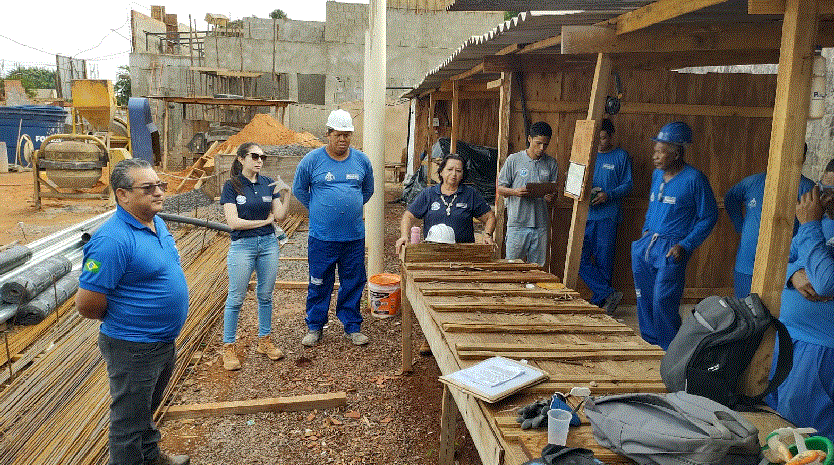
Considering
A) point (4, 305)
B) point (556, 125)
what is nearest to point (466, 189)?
point (556, 125)

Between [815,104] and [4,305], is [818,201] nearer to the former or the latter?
[815,104]

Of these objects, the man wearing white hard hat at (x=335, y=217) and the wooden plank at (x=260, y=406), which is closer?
the wooden plank at (x=260, y=406)

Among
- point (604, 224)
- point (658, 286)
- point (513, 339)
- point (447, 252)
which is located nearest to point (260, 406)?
point (447, 252)

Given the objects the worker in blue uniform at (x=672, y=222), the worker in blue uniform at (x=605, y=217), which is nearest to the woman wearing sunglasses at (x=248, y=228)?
the worker in blue uniform at (x=605, y=217)

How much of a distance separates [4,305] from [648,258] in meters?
5.78

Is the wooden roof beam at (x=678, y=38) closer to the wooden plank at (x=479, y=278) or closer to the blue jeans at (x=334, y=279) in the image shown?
the wooden plank at (x=479, y=278)

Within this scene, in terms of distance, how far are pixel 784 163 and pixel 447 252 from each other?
257 centimetres

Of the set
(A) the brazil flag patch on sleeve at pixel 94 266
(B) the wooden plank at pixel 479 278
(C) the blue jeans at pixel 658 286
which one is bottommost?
(C) the blue jeans at pixel 658 286

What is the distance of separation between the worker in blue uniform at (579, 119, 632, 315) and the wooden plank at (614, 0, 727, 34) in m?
1.75

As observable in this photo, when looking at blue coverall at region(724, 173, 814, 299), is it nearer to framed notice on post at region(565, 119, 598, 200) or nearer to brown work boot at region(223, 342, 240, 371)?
framed notice on post at region(565, 119, 598, 200)

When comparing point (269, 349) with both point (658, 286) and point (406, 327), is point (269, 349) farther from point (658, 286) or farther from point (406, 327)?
point (658, 286)

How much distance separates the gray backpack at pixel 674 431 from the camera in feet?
5.64

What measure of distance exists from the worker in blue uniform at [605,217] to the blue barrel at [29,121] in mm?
20305

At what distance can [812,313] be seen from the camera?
9.94ft
